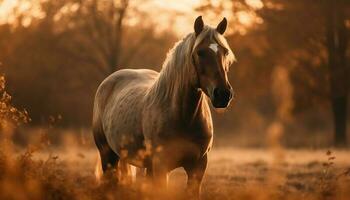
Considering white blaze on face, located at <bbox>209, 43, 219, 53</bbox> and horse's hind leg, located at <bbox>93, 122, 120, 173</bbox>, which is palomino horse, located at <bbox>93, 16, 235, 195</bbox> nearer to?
white blaze on face, located at <bbox>209, 43, 219, 53</bbox>

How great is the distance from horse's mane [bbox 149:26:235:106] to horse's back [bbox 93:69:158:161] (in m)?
0.50

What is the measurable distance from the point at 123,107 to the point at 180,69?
1.55 metres

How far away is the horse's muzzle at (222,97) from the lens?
243 inches

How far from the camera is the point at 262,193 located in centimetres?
501

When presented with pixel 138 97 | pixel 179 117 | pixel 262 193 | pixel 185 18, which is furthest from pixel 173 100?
pixel 185 18

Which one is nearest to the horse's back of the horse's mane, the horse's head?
the horse's mane

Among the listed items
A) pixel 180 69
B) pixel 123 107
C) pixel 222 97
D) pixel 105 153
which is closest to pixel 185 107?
pixel 180 69

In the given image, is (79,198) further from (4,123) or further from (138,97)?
(138,97)

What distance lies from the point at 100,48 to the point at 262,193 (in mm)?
21956

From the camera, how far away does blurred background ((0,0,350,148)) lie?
21969 millimetres

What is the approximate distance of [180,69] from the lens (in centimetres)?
692

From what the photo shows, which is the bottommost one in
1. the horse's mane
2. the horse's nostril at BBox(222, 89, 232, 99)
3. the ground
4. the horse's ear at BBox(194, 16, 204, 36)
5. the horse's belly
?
the ground

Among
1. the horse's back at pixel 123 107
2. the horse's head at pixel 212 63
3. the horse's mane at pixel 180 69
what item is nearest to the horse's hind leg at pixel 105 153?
the horse's back at pixel 123 107

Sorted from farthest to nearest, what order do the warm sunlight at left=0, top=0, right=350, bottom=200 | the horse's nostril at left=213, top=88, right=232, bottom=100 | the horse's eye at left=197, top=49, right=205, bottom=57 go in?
the horse's eye at left=197, top=49, right=205, bottom=57 < the warm sunlight at left=0, top=0, right=350, bottom=200 < the horse's nostril at left=213, top=88, right=232, bottom=100
